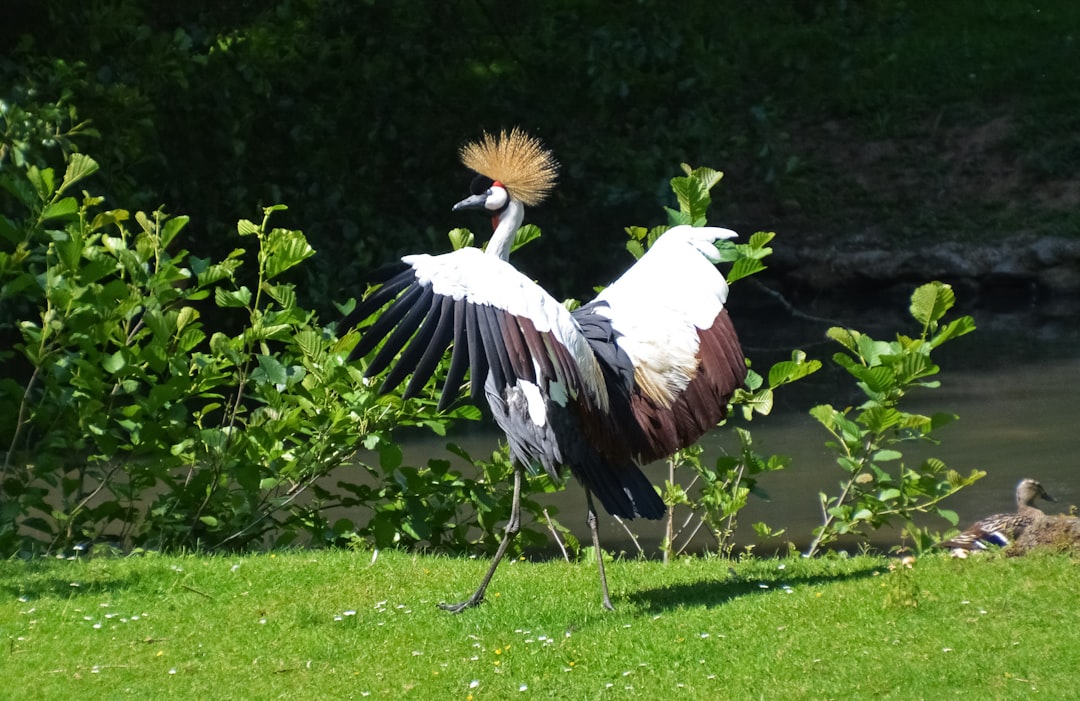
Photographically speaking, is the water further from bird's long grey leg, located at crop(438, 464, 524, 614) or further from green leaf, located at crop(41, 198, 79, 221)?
green leaf, located at crop(41, 198, 79, 221)

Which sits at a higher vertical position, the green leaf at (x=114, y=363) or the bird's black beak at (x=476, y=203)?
the bird's black beak at (x=476, y=203)

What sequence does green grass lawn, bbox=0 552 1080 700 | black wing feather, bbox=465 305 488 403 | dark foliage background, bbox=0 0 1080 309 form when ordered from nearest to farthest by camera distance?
green grass lawn, bbox=0 552 1080 700, black wing feather, bbox=465 305 488 403, dark foliage background, bbox=0 0 1080 309

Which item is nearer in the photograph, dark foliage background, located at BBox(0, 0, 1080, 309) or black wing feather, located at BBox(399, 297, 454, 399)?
black wing feather, located at BBox(399, 297, 454, 399)

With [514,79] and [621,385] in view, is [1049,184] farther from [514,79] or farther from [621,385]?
[621,385]

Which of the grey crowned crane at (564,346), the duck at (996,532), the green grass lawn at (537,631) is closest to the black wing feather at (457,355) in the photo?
the grey crowned crane at (564,346)

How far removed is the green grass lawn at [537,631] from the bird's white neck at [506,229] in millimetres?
1544

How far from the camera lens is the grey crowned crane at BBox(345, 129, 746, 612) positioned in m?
5.70

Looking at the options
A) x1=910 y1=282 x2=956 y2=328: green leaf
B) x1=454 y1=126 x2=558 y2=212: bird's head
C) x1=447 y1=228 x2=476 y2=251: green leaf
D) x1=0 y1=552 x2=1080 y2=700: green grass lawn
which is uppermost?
x1=454 y1=126 x2=558 y2=212: bird's head

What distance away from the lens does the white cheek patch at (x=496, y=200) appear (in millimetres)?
6863

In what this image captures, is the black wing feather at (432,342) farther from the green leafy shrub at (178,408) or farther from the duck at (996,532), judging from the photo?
the duck at (996,532)

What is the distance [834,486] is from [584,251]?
6.69m

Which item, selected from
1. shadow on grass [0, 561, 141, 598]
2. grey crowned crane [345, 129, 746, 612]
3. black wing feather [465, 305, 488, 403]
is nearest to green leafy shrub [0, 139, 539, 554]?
shadow on grass [0, 561, 141, 598]

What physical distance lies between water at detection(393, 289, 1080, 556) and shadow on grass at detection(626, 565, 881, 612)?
2.61m

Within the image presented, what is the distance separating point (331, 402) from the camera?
26.5ft
